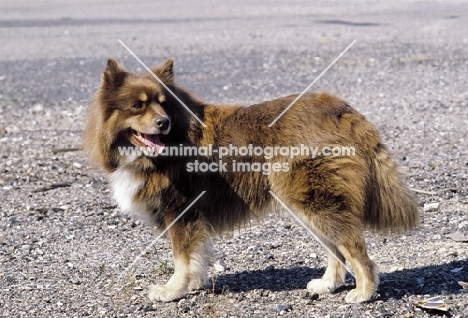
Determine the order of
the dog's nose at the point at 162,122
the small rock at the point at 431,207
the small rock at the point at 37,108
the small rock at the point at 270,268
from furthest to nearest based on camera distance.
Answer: the small rock at the point at 37,108 < the small rock at the point at 431,207 < the small rock at the point at 270,268 < the dog's nose at the point at 162,122

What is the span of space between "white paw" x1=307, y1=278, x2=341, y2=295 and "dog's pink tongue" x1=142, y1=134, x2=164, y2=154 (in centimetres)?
158

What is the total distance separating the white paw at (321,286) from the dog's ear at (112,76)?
2183mm

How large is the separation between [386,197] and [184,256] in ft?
5.37

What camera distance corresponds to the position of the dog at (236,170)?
5512mm

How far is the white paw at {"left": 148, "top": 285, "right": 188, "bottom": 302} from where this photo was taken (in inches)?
227

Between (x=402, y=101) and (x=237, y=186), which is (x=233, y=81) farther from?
(x=237, y=186)

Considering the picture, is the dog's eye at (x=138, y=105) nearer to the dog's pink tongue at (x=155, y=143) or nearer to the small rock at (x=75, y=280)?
the dog's pink tongue at (x=155, y=143)

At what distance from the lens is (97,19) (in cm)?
2917

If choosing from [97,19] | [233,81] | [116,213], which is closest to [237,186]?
[116,213]

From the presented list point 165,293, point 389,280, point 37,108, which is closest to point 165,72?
point 165,293

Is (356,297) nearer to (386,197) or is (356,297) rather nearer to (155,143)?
(386,197)

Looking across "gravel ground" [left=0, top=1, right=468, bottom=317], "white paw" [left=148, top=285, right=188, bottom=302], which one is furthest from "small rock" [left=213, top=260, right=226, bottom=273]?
"white paw" [left=148, top=285, right=188, bottom=302]

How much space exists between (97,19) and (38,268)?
23.9 m

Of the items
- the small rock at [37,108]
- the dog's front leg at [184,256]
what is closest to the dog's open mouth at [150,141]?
the dog's front leg at [184,256]
